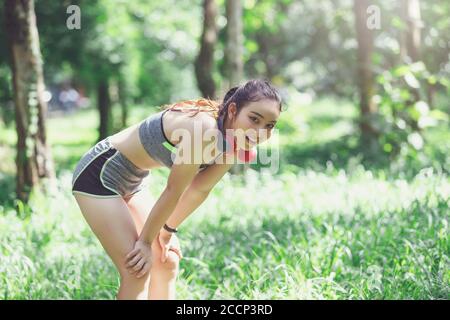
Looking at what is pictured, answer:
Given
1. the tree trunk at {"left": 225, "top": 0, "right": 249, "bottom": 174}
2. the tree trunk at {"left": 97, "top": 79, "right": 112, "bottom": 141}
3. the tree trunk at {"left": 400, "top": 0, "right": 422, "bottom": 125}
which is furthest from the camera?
the tree trunk at {"left": 97, "top": 79, "right": 112, "bottom": 141}

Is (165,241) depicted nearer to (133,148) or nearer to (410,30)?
(133,148)

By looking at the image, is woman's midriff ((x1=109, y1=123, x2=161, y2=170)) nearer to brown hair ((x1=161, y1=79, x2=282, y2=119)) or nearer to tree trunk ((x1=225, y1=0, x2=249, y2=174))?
brown hair ((x1=161, y1=79, x2=282, y2=119))

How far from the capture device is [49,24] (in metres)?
9.70

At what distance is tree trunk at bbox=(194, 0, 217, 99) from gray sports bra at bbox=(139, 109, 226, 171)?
557cm

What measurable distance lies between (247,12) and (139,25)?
12.8 feet

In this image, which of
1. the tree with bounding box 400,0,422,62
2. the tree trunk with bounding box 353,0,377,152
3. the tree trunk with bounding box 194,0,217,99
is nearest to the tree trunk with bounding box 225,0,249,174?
the tree trunk with bounding box 194,0,217,99

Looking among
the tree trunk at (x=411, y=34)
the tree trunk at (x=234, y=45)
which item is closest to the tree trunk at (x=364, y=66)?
the tree trunk at (x=411, y=34)

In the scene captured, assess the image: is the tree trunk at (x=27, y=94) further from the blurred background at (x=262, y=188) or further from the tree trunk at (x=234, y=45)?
the tree trunk at (x=234, y=45)

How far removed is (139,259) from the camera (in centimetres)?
263

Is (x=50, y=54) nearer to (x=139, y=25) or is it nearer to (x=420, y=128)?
(x=139, y=25)

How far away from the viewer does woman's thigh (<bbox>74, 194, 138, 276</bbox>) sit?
267cm

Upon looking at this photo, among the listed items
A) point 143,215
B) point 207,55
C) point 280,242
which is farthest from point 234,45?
point 143,215
